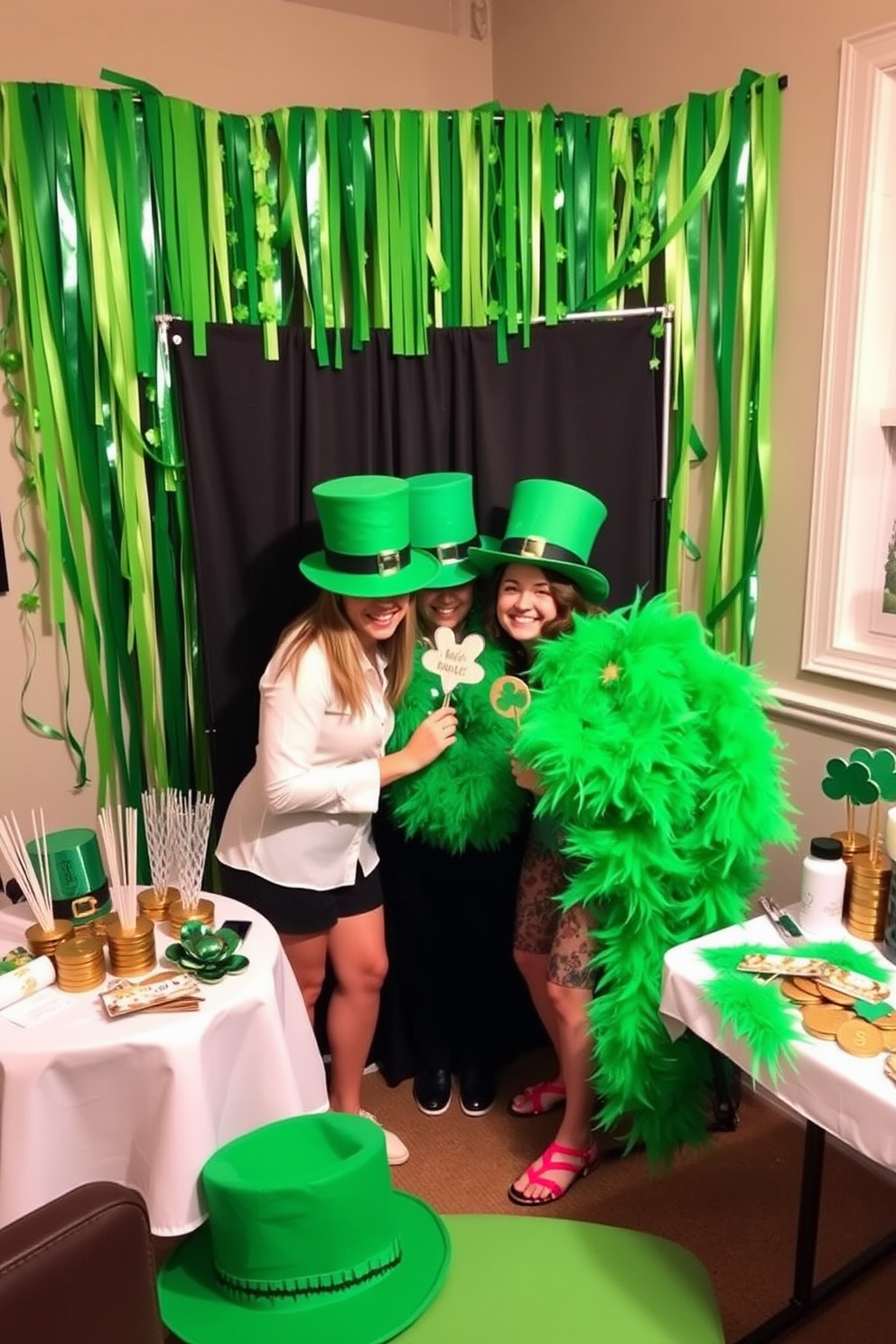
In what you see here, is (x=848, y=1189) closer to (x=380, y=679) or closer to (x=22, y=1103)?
(x=380, y=679)

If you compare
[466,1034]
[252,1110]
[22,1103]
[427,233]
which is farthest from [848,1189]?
[427,233]

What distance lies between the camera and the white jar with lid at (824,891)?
1707 mm

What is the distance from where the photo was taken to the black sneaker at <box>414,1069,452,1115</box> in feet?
8.17

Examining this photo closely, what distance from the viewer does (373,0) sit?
2479mm

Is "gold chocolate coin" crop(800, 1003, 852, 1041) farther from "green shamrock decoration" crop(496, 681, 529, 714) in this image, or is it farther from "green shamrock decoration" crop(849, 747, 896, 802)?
"green shamrock decoration" crop(496, 681, 529, 714)

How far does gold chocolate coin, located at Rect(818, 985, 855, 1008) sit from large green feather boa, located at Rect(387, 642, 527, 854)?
2.55 feet

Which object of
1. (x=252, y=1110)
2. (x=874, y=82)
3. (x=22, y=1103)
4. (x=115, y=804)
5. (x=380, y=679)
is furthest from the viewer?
(x=115, y=804)

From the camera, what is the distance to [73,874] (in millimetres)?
1788

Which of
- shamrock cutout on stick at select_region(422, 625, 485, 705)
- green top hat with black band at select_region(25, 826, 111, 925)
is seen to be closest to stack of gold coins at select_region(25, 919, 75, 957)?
green top hat with black band at select_region(25, 826, 111, 925)

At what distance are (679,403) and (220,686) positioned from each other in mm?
1250

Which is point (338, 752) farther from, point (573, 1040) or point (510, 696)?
point (573, 1040)

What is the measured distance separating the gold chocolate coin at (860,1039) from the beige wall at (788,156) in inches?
32.3

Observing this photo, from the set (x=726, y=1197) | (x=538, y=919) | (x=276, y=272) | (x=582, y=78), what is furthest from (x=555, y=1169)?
(x=582, y=78)

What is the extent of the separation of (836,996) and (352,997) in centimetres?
110
